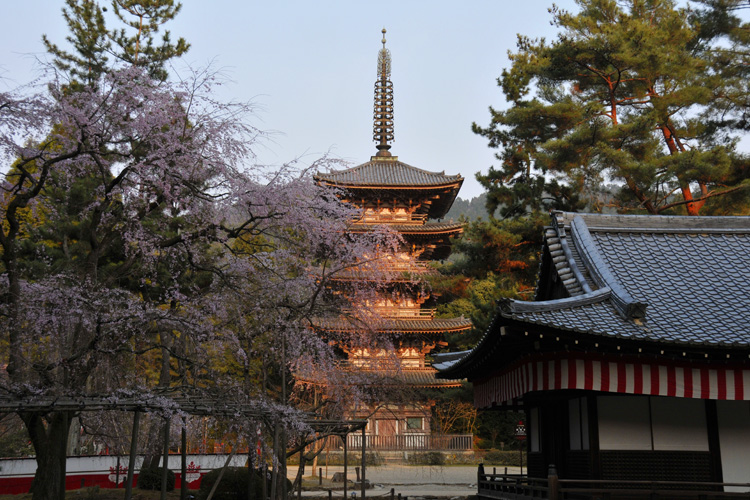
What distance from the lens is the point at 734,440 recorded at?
29.2ft

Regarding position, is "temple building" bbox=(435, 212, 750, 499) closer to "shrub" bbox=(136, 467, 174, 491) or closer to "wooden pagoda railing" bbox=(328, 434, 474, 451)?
"shrub" bbox=(136, 467, 174, 491)

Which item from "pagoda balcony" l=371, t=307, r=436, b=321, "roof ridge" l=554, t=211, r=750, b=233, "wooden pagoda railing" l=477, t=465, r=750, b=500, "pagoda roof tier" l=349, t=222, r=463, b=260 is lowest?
"wooden pagoda railing" l=477, t=465, r=750, b=500

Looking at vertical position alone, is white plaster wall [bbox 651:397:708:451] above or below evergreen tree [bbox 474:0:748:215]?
below

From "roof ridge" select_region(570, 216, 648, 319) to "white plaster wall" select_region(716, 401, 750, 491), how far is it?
1903 mm

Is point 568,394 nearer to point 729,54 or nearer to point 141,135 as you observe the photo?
point 141,135

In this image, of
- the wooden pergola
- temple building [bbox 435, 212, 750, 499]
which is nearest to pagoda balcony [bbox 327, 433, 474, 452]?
temple building [bbox 435, 212, 750, 499]

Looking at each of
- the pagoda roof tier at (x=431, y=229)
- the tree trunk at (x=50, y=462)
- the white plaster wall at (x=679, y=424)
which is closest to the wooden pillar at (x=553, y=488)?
the white plaster wall at (x=679, y=424)

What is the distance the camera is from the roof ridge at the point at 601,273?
8383mm

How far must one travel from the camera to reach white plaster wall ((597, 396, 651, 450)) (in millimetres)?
8898

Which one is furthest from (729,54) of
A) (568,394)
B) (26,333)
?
(26,333)

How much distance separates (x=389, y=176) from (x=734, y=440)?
81.8 feet

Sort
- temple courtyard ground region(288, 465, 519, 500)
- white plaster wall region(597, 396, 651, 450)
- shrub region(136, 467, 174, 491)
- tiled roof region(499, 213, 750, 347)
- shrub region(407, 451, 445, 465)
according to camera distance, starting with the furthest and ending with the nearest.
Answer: shrub region(407, 451, 445, 465)
temple courtyard ground region(288, 465, 519, 500)
shrub region(136, 467, 174, 491)
white plaster wall region(597, 396, 651, 450)
tiled roof region(499, 213, 750, 347)

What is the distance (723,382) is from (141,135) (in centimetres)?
867

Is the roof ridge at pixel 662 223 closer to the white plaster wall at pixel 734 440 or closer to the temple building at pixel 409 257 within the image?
the white plaster wall at pixel 734 440
